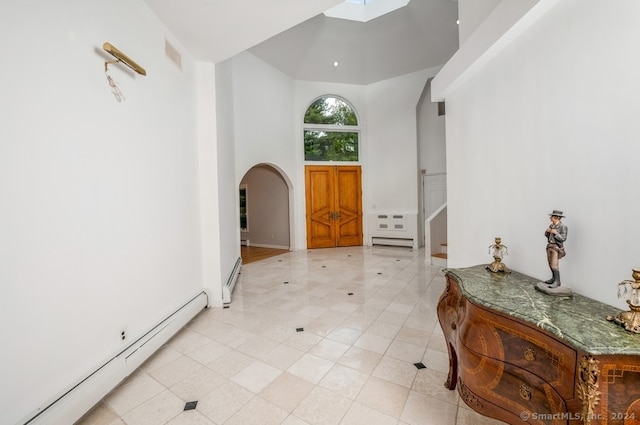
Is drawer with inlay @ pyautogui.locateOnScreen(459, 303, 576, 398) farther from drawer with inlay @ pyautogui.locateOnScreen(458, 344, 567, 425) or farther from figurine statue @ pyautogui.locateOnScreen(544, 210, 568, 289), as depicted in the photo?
figurine statue @ pyautogui.locateOnScreen(544, 210, 568, 289)

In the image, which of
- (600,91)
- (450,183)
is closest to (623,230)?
(600,91)

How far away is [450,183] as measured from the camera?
341 cm

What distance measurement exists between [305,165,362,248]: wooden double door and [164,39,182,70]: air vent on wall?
205 inches

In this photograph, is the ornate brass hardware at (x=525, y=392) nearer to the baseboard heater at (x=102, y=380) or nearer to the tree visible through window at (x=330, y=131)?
the baseboard heater at (x=102, y=380)

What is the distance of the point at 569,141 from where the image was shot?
166 cm

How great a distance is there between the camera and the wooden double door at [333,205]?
841 cm

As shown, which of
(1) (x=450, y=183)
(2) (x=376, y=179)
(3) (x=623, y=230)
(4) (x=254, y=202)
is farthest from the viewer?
(4) (x=254, y=202)

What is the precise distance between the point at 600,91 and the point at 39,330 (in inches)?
134

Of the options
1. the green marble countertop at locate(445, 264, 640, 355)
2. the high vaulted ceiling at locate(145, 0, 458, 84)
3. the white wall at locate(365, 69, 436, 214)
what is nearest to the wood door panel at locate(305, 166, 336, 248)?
the white wall at locate(365, 69, 436, 214)

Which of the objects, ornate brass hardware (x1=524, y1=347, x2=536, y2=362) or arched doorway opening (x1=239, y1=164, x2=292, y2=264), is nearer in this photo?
ornate brass hardware (x1=524, y1=347, x2=536, y2=362)

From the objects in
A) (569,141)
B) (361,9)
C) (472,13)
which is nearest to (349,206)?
(361,9)

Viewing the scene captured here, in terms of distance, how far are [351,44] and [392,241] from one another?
5.76m

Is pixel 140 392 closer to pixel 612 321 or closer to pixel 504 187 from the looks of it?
pixel 612 321

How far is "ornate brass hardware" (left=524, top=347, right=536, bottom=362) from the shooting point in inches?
A: 49.4
